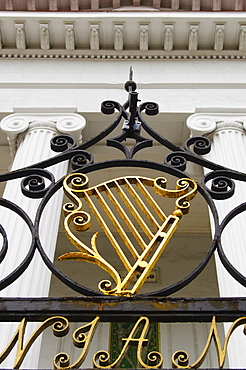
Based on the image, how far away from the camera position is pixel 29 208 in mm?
6242

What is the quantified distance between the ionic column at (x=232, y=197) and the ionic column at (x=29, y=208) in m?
1.68

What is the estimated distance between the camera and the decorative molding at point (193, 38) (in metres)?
8.77

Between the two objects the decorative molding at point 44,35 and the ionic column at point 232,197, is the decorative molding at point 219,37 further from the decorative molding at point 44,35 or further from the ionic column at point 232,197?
the decorative molding at point 44,35

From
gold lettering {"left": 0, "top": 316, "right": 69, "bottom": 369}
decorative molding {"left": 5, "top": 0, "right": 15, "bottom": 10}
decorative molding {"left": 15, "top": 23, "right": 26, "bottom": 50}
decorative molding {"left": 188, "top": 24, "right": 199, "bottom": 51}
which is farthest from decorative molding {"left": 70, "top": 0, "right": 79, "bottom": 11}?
gold lettering {"left": 0, "top": 316, "right": 69, "bottom": 369}

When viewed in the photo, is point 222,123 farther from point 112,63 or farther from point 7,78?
point 7,78

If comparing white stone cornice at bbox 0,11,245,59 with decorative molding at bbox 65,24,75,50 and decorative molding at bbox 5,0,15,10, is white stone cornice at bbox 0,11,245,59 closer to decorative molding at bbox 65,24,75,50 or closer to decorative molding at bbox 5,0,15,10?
decorative molding at bbox 65,24,75,50

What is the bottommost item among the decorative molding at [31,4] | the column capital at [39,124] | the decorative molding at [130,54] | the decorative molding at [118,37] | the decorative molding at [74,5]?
the column capital at [39,124]

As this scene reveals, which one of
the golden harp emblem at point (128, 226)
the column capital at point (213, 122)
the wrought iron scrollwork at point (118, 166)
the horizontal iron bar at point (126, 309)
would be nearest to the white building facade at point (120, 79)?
the column capital at point (213, 122)

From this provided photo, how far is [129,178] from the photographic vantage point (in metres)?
3.61

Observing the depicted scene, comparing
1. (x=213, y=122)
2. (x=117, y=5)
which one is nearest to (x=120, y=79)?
(x=213, y=122)

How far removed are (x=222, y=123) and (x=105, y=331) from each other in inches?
150

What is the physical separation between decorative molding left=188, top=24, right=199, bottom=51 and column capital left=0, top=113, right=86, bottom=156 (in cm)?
227

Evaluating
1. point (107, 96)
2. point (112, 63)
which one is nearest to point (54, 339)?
point (107, 96)

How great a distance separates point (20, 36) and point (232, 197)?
14.9 feet
